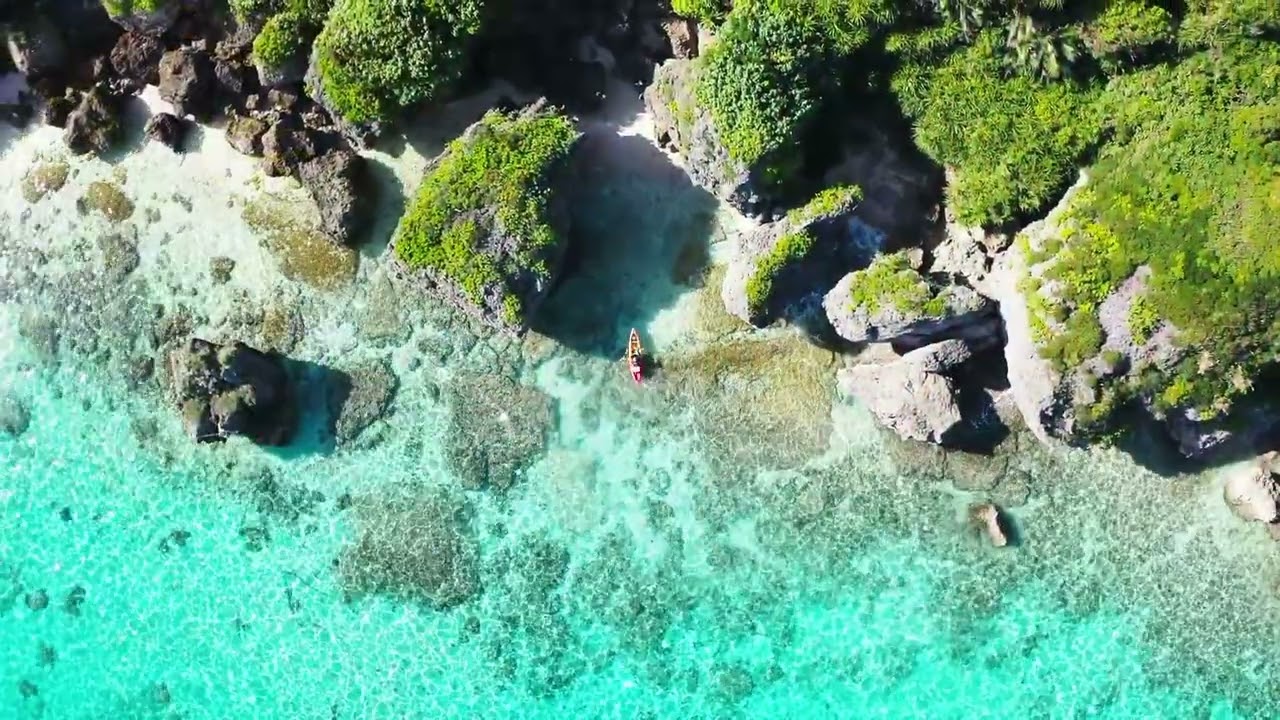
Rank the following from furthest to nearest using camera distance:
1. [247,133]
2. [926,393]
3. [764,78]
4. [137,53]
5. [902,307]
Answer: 1. [137,53]
2. [247,133]
3. [926,393]
4. [902,307]
5. [764,78]

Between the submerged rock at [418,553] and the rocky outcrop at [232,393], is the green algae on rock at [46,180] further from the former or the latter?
the submerged rock at [418,553]

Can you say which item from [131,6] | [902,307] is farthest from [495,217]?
[131,6]

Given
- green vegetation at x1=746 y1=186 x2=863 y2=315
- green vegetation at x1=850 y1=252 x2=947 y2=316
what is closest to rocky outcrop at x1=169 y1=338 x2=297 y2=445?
green vegetation at x1=746 y1=186 x2=863 y2=315

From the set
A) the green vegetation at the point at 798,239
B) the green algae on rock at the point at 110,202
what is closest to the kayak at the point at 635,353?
the green vegetation at the point at 798,239

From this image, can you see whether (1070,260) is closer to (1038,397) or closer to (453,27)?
(1038,397)

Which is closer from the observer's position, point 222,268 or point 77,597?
point 222,268

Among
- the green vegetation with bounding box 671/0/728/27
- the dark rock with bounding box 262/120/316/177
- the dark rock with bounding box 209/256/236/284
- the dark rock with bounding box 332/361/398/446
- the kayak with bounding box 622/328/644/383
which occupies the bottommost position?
the dark rock with bounding box 332/361/398/446

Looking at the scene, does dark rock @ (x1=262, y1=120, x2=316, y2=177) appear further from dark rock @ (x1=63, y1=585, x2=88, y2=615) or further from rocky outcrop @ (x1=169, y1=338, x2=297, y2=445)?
dark rock @ (x1=63, y1=585, x2=88, y2=615)

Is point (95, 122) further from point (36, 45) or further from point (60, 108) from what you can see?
point (36, 45)
